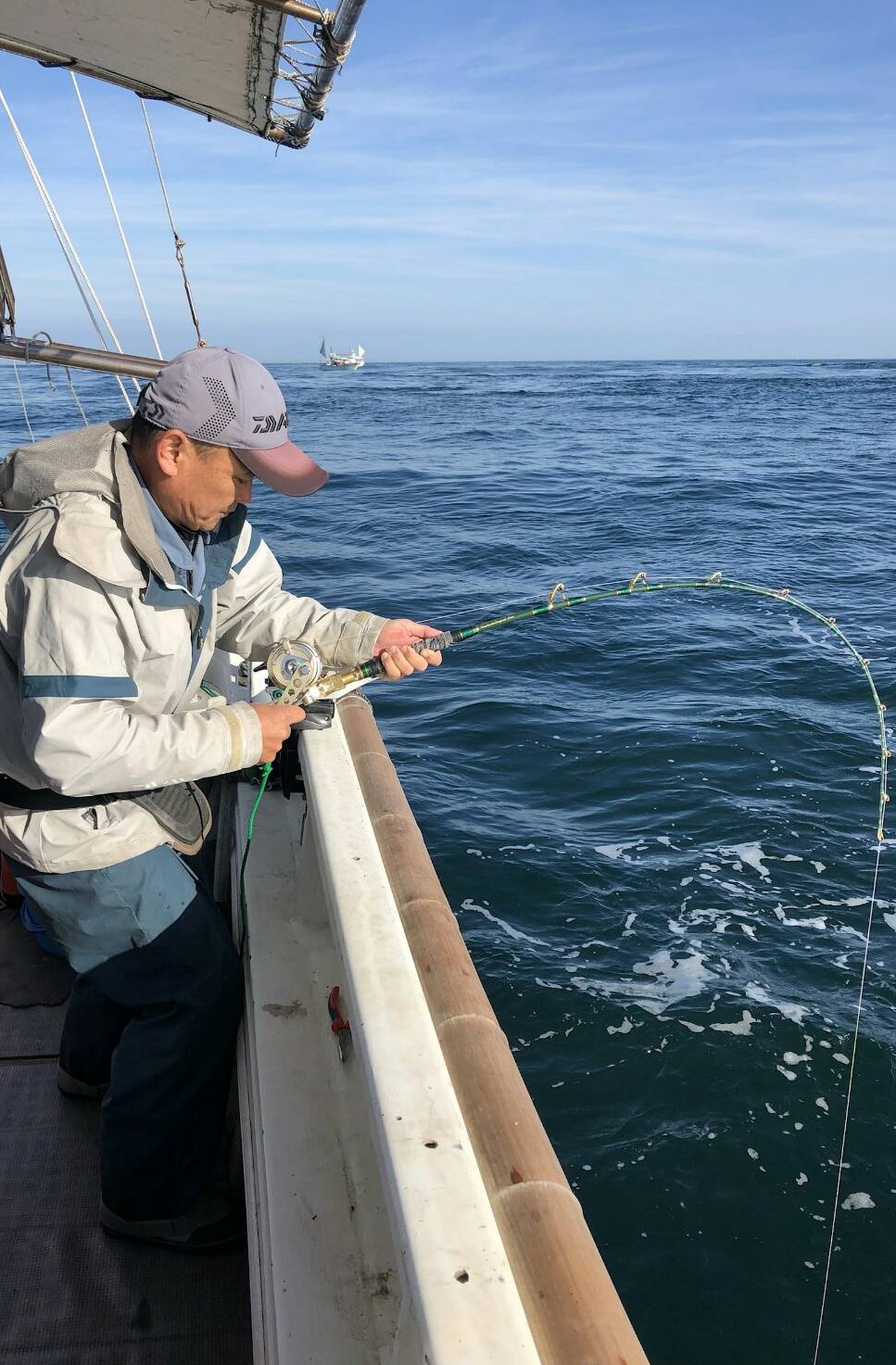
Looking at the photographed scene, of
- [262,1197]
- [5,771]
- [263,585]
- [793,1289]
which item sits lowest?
[793,1289]

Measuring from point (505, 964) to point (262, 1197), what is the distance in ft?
9.70

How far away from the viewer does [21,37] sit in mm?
5820

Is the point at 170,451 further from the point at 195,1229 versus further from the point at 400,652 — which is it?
the point at 195,1229

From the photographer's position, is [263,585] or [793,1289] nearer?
[263,585]

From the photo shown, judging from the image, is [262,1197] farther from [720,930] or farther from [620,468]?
[620,468]

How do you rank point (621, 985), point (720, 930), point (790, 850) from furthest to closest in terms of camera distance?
1. point (790, 850)
2. point (720, 930)
3. point (621, 985)

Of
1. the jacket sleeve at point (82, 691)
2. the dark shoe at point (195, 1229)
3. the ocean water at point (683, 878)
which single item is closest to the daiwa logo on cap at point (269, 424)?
the jacket sleeve at point (82, 691)

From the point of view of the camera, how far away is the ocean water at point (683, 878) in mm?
3336

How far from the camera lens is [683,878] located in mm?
5332

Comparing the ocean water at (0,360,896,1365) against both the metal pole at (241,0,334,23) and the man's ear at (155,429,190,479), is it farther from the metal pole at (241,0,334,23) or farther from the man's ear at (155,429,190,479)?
the metal pole at (241,0,334,23)

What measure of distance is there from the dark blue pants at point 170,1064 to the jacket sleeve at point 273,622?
2.76 feet

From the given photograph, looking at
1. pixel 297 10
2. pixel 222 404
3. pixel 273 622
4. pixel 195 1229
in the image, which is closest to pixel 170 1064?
pixel 195 1229

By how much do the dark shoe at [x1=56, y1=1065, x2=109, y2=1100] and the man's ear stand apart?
5.41 ft

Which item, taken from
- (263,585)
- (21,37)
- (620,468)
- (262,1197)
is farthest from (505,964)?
(620,468)
